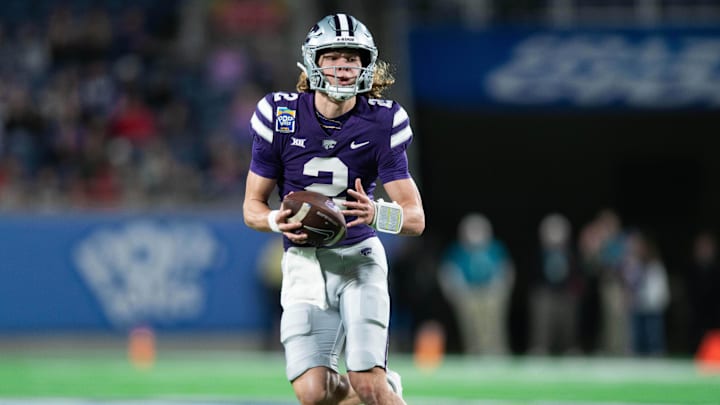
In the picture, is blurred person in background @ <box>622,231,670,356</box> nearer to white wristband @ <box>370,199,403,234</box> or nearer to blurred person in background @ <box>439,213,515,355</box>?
blurred person in background @ <box>439,213,515,355</box>

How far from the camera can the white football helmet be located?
559 cm

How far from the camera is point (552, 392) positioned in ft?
32.5

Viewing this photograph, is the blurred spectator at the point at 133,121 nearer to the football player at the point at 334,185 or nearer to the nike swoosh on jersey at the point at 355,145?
the football player at the point at 334,185

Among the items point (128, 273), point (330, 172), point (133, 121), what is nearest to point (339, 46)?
point (330, 172)

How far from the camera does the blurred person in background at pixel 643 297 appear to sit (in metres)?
14.6

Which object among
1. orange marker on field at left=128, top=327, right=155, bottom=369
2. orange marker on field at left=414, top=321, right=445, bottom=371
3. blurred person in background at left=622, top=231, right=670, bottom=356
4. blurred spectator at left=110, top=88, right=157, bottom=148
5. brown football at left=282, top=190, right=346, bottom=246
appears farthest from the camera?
blurred spectator at left=110, top=88, right=157, bottom=148

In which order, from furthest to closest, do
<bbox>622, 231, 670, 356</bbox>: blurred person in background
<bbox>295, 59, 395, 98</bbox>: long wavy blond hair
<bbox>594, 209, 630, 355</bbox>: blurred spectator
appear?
<bbox>594, 209, 630, 355</bbox>: blurred spectator
<bbox>622, 231, 670, 356</bbox>: blurred person in background
<bbox>295, 59, 395, 98</bbox>: long wavy blond hair

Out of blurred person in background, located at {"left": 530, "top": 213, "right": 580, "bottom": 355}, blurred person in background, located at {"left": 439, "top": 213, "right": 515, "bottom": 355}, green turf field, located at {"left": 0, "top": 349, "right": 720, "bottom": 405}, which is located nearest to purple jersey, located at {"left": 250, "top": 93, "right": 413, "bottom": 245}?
green turf field, located at {"left": 0, "top": 349, "right": 720, "bottom": 405}

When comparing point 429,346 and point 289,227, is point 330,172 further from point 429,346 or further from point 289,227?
point 429,346

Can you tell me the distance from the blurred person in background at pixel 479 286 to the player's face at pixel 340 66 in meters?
8.96

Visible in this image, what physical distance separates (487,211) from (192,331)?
4.38 meters

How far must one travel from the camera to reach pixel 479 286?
1454 cm

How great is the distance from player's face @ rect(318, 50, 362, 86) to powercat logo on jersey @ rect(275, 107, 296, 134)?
226mm

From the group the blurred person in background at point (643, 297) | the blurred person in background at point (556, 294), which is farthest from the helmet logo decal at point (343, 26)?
the blurred person in background at point (643, 297)
